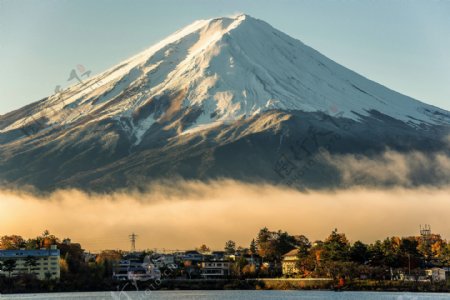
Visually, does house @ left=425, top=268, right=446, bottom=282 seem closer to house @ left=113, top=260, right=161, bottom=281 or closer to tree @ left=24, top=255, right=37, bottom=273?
house @ left=113, top=260, right=161, bottom=281

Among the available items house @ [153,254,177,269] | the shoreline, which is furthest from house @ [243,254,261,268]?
the shoreline

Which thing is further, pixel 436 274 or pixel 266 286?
pixel 266 286

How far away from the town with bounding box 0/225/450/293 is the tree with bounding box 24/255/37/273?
0.10 m

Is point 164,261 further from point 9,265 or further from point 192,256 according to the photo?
point 9,265

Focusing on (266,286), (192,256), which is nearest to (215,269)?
(266,286)

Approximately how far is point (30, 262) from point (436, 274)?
40371 millimetres

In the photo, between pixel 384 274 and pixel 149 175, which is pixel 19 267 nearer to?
pixel 384 274

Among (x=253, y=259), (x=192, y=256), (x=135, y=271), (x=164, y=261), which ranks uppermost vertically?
(x=192, y=256)

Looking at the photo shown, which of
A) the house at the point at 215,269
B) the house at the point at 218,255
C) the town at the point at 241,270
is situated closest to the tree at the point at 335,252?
the town at the point at 241,270

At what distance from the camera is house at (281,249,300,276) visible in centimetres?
10688

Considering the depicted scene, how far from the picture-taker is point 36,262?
10131cm

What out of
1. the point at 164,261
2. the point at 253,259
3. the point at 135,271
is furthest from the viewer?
the point at 253,259

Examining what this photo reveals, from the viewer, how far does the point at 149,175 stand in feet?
639

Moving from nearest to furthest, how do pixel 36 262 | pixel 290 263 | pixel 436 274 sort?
pixel 436 274 < pixel 36 262 < pixel 290 263
